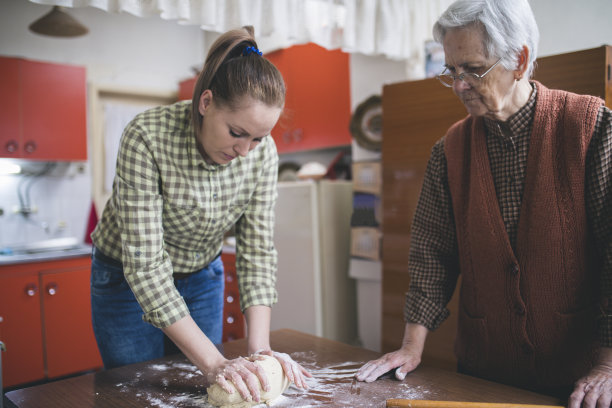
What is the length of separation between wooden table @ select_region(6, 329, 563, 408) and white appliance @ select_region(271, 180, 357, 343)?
5.46 feet

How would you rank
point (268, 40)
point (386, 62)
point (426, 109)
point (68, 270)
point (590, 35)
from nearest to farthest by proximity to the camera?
point (590, 35)
point (426, 109)
point (386, 62)
point (68, 270)
point (268, 40)

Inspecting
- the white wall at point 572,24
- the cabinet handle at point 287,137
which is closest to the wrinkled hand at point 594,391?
the white wall at point 572,24

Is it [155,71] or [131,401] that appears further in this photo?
[155,71]

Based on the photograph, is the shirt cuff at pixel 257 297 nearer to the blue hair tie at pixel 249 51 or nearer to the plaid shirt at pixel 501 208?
the plaid shirt at pixel 501 208

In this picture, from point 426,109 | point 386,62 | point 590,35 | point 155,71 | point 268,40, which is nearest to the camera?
point 590,35

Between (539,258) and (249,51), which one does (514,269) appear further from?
(249,51)

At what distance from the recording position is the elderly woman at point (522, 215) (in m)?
1.07

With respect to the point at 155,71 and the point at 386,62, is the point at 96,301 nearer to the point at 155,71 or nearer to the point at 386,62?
the point at 386,62

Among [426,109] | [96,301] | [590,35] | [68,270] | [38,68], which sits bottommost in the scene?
[68,270]

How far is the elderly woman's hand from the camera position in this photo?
3.02ft

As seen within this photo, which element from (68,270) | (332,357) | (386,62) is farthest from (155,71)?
(332,357)

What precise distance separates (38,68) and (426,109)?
277cm

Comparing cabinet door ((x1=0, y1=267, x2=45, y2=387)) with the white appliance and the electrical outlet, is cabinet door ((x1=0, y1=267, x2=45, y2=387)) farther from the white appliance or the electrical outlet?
the white appliance

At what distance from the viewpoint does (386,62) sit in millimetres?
2852
